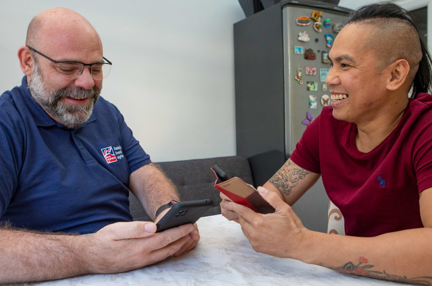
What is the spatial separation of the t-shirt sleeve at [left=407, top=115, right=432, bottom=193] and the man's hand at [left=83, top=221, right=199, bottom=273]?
0.71 meters

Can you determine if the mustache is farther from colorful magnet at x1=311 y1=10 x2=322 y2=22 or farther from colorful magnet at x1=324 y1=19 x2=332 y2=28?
colorful magnet at x1=324 y1=19 x2=332 y2=28

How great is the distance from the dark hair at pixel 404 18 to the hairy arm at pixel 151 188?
3.21 feet

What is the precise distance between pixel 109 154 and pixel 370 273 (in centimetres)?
99

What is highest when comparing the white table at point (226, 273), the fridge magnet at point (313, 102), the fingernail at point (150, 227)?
the fridge magnet at point (313, 102)

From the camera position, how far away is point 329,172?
1.17 metres

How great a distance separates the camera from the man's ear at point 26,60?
43.4 inches

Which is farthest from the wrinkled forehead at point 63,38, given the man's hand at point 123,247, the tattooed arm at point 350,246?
the tattooed arm at point 350,246

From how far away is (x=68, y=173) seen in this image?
107 centimetres

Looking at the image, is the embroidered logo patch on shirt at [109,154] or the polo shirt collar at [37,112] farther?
the embroidered logo patch on shirt at [109,154]

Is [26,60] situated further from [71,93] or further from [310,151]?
[310,151]

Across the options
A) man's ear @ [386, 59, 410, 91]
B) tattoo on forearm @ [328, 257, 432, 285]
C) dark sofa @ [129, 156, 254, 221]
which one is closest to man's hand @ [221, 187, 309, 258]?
tattoo on forearm @ [328, 257, 432, 285]

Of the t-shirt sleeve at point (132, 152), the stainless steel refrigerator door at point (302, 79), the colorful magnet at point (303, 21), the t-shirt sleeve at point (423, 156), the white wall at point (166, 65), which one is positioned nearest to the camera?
the t-shirt sleeve at point (423, 156)

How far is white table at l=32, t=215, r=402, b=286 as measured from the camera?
720 mm

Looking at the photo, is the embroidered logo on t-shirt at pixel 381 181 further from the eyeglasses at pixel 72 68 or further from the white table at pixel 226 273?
the eyeglasses at pixel 72 68
